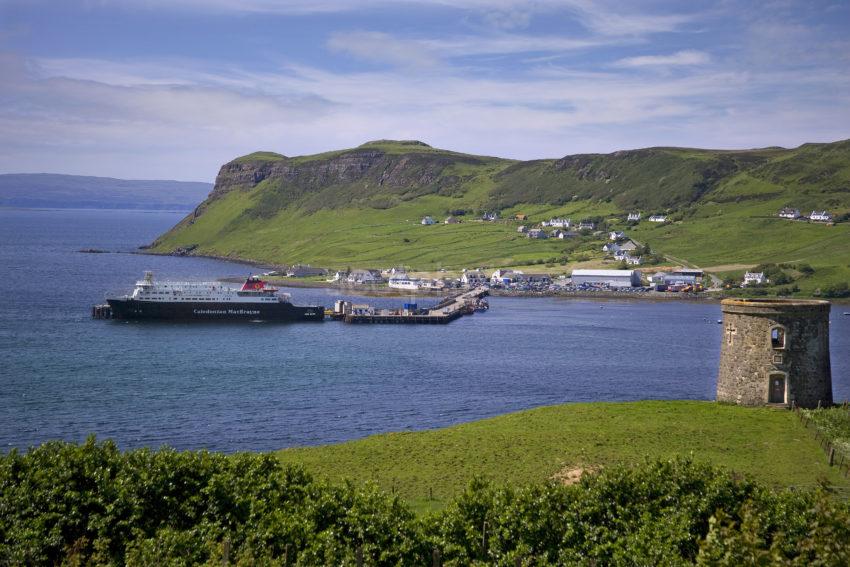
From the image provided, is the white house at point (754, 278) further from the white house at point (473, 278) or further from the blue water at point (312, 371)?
the white house at point (473, 278)

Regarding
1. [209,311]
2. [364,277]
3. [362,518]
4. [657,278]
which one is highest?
[657,278]

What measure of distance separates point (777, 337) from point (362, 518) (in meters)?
30.1

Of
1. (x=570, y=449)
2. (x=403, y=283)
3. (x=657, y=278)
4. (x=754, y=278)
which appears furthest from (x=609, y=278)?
(x=570, y=449)

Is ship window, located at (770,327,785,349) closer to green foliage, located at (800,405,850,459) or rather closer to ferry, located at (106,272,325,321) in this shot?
green foliage, located at (800,405,850,459)

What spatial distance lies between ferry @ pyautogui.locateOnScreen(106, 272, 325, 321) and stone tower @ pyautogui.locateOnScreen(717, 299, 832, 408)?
8387cm

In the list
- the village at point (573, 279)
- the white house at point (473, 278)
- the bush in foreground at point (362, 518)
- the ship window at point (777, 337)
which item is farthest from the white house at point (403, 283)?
the bush in foreground at point (362, 518)

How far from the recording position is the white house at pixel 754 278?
156 meters

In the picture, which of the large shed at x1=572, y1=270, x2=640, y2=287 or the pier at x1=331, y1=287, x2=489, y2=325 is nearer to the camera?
the pier at x1=331, y1=287, x2=489, y2=325

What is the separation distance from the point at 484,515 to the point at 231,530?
693 centimetres

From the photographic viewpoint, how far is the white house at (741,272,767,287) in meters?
156

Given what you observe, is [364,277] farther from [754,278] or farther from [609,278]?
[754,278]

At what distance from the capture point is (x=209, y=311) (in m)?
120

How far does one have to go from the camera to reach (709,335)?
107938mm

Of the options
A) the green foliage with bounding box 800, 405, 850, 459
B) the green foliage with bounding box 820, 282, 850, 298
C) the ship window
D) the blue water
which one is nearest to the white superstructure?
the blue water
